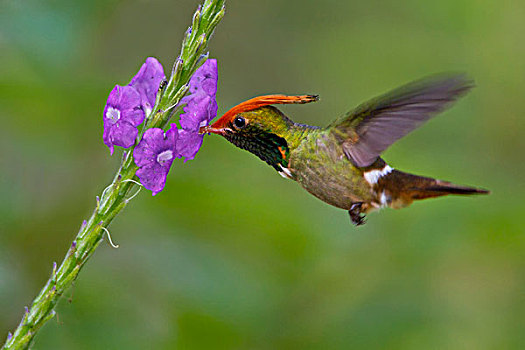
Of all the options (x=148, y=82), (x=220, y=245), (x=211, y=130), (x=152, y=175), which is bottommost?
(x=220, y=245)

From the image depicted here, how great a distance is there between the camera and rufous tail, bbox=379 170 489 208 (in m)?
1.63

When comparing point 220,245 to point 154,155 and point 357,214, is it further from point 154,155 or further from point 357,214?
point 154,155

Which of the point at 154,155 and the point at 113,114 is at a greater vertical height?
the point at 113,114

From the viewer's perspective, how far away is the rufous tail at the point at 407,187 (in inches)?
64.2

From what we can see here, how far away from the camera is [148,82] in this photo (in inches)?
64.1

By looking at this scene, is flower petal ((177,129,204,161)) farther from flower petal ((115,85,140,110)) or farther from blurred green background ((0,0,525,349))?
blurred green background ((0,0,525,349))

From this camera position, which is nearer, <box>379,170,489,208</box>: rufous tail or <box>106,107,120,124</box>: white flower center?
<box>106,107,120,124</box>: white flower center

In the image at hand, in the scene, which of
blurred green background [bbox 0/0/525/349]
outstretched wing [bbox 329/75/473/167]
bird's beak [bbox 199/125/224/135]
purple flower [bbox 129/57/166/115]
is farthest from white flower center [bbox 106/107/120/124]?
blurred green background [bbox 0/0/525/349]

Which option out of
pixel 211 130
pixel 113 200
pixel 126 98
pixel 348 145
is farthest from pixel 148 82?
pixel 348 145

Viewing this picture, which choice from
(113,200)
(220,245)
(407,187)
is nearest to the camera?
(113,200)

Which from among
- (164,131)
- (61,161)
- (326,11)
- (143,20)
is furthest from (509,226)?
(143,20)

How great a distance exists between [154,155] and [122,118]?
0.13 m

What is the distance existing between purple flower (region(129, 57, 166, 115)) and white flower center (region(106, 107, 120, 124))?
101mm

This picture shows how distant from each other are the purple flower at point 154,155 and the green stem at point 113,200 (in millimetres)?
23
